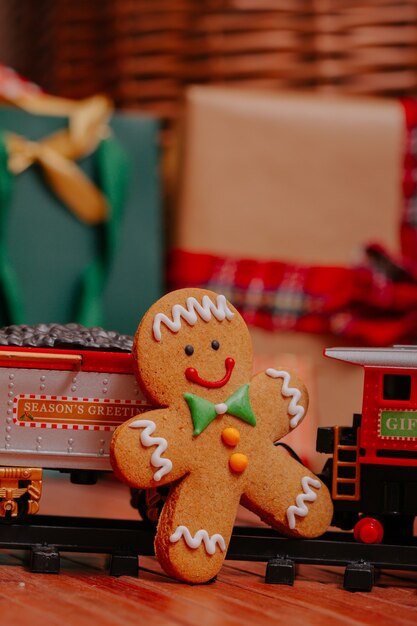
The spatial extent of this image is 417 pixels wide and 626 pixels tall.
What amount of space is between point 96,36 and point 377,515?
1078 millimetres

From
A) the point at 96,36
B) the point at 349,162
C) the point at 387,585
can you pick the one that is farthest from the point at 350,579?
the point at 96,36

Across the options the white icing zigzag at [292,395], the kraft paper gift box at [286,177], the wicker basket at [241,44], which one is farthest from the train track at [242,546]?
the wicker basket at [241,44]

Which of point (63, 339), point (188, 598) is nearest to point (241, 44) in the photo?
point (63, 339)

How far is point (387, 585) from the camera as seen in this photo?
0.88m

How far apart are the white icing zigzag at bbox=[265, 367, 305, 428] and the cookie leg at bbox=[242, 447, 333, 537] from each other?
0.04 metres

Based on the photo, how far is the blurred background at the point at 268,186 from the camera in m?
1.49

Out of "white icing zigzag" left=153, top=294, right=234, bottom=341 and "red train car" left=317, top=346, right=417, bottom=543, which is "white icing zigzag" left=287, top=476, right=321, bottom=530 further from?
"white icing zigzag" left=153, top=294, right=234, bottom=341

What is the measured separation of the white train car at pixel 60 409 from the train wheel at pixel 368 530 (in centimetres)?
23

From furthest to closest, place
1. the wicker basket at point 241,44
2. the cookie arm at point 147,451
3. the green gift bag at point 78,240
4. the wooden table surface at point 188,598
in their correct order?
the wicker basket at point 241,44 < the green gift bag at point 78,240 < the cookie arm at point 147,451 < the wooden table surface at point 188,598

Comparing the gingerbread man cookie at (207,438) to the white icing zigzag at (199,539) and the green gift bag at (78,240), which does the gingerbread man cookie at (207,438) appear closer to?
the white icing zigzag at (199,539)

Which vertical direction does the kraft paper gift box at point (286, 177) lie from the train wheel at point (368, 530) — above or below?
above

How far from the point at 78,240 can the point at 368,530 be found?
0.76 meters

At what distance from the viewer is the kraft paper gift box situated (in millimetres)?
1537

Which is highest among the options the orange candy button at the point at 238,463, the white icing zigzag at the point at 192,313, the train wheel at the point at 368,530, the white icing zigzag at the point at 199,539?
the white icing zigzag at the point at 192,313
